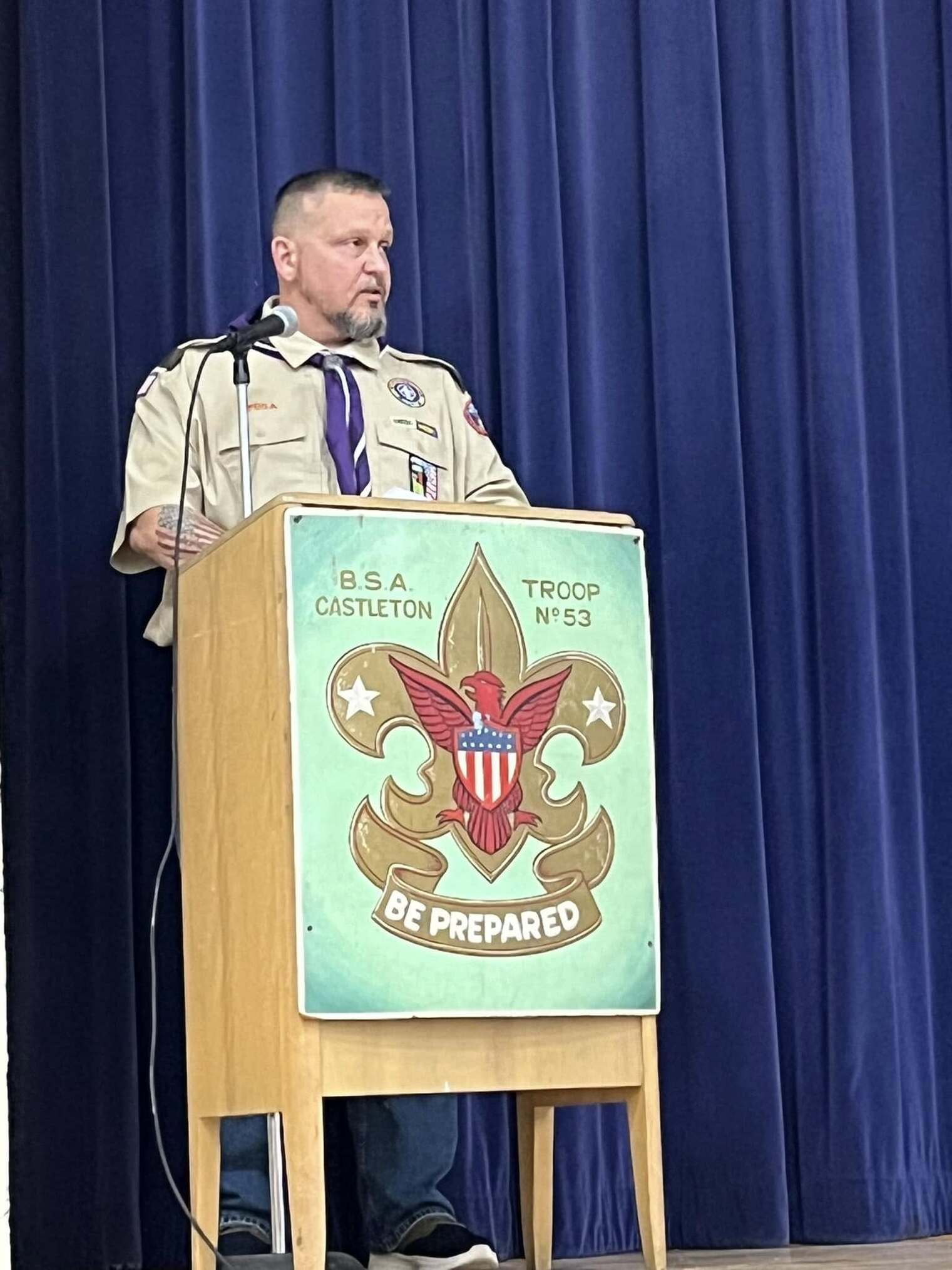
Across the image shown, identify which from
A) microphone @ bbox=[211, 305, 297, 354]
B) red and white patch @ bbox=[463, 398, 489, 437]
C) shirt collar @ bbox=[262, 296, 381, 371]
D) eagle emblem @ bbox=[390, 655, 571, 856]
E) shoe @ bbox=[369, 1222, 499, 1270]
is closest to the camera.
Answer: eagle emblem @ bbox=[390, 655, 571, 856]

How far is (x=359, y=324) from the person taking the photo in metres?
3.08

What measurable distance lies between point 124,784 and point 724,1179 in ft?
3.80

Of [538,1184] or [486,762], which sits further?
[538,1184]

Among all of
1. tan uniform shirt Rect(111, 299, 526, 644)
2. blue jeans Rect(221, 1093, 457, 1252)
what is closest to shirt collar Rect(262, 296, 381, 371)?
tan uniform shirt Rect(111, 299, 526, 644)

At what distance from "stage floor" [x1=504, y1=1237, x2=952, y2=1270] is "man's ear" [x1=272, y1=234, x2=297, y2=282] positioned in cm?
155

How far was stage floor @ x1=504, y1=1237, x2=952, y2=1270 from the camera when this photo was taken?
117 inches

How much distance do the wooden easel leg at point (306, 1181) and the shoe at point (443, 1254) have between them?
518 mm

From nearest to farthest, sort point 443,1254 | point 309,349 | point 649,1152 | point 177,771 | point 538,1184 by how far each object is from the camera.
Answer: point 649,1152
point 177,771
point 443,1254
point 538,1184
point 309,349

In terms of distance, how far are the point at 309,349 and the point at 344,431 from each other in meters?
0.16

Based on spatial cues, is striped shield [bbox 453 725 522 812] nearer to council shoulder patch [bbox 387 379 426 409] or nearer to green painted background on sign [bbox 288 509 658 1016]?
green painted background on sign [bbox 288 509 658 1016]

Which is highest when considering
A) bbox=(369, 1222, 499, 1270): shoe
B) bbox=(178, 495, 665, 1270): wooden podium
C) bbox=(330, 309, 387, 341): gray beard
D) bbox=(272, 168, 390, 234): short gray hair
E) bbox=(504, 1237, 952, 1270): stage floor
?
bbox=(272, 168, 390, 234): short gray hair

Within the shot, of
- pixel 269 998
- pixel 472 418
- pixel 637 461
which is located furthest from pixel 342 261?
pixel 269 998

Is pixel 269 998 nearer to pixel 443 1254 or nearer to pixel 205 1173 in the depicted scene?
pixel 205 1173

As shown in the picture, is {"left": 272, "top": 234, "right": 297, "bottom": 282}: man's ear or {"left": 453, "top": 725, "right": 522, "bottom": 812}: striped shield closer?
{"left": 453, "top": 725, "right": 522, "bottom": 812}: striped shield
